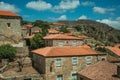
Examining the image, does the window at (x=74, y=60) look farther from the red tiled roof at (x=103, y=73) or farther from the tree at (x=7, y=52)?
the tree at (x=7, y=52)

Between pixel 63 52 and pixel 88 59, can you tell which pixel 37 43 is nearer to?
pixel 63 52

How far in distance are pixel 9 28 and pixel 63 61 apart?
26.0 meters

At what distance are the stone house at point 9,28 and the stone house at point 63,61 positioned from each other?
704 inches

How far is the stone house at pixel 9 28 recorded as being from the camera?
5450 centimetres

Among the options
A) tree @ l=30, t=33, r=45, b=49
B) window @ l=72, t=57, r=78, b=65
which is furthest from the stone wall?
tree @ l=30, t=33, r=45, b=49

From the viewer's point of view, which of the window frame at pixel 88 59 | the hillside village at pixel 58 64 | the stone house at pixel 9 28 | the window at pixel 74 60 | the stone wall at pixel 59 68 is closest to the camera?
the hillside village at pixel 58 64

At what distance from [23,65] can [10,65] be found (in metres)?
2.86

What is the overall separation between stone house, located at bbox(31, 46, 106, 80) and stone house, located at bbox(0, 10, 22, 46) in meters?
17.9

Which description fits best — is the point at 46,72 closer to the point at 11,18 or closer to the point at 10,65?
the point at 10,65

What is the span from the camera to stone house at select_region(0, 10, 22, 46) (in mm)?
54500

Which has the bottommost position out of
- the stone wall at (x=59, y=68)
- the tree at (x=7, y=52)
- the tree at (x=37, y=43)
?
the stone wall at (x=59, y=68)

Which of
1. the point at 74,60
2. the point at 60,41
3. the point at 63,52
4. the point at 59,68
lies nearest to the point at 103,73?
the point at 59,68

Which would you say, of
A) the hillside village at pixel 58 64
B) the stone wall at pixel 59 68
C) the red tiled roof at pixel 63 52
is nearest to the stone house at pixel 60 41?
the hillside village at pixel 58 64

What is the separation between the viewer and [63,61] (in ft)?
120
